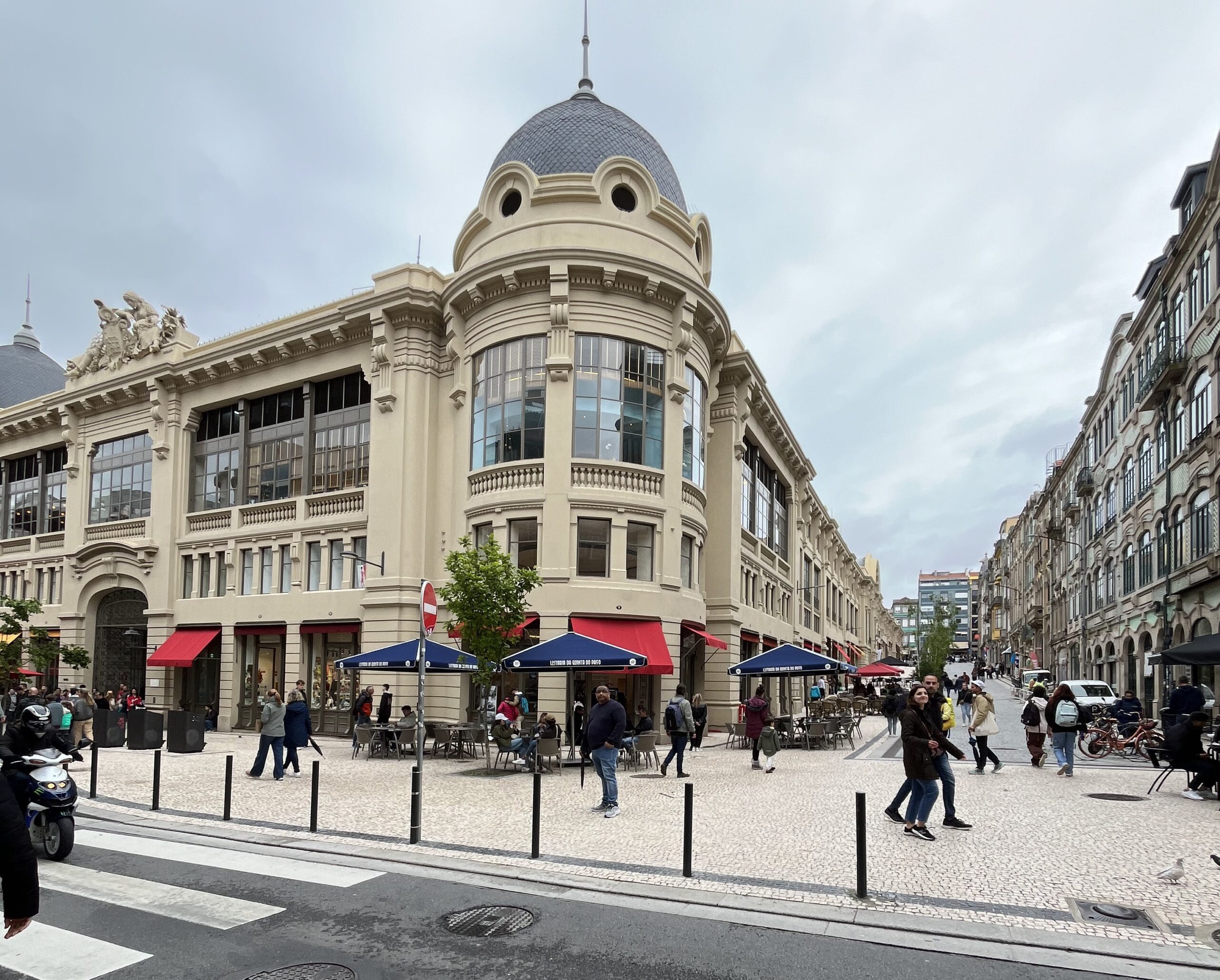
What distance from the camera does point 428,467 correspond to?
2694cm

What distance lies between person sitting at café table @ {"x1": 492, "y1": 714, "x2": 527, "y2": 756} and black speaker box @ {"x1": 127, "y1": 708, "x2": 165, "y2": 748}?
28.6 feet

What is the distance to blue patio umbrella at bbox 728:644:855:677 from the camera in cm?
2270

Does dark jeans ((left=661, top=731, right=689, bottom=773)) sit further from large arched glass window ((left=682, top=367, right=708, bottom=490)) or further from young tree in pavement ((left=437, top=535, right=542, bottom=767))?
large arched glass window ((left=682, top=367, right=708, bottom=490))

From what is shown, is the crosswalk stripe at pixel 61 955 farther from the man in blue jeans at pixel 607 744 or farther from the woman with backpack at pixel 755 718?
the woman with backpack at pixel 755 718

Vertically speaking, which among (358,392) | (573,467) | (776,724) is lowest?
(776,724)

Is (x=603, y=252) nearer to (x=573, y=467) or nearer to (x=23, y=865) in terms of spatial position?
(x=573, y=467)

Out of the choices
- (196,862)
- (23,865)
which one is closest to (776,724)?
(196,862)

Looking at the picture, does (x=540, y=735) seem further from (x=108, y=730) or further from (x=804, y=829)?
(x=108, y=730)

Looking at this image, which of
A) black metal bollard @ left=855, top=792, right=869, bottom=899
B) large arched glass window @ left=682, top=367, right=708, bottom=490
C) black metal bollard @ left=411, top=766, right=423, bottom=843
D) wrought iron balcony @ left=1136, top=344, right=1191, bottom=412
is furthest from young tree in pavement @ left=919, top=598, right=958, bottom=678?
black metal bollard @ left=855, top=792, right=869, bottom=899

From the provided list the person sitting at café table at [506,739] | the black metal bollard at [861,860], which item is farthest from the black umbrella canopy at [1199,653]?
the person sitting at café table at [506,739]

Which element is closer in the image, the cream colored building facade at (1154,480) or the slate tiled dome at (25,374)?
the cream colored building facade at (1154,480)

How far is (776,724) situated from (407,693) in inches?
413

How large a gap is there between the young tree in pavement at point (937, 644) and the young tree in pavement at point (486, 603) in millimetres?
70626

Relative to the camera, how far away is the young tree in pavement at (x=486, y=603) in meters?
18.1
